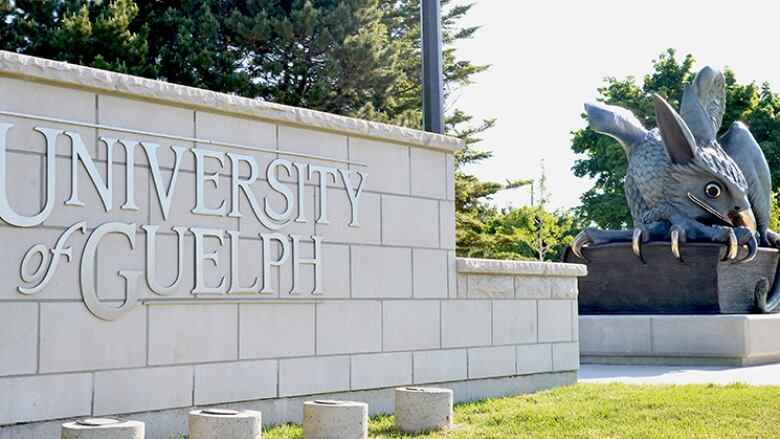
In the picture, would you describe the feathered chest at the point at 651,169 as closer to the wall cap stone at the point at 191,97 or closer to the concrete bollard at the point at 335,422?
the wall cap stone at the point at 191,97

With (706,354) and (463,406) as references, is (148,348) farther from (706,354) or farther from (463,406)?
(706,354)

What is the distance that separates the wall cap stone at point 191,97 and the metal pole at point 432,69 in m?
0.51

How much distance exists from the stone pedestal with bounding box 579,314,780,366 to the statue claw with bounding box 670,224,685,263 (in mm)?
953

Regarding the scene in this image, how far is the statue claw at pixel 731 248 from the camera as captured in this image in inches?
566

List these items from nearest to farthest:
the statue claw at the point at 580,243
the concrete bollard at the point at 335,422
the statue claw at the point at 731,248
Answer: the concrete bollard at the point at 335,422, the statue claw at the point at 731,248, the statue claw at the point at 580,243

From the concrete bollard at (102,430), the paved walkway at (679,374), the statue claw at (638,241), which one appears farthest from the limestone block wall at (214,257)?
the statue claw at (638,241)

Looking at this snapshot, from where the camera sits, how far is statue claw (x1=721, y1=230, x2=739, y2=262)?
47.1 ft

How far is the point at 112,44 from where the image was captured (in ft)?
76.4

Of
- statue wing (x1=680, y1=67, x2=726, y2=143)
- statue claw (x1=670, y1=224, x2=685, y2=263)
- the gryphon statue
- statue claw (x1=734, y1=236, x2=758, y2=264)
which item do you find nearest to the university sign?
statue claw (x1=670, y1=224, x2=685, y2=263)

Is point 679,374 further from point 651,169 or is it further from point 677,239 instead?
point 651,169

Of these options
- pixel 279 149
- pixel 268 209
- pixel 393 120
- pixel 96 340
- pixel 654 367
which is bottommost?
pixel 654 367

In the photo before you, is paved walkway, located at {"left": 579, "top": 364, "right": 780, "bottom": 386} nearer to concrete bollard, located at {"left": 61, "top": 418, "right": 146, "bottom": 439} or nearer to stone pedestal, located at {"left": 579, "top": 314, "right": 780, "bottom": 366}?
stone pedestal, located at {"left": 579, "top": 314, "right": 780, "bottom": 366}

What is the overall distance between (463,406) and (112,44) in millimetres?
17182

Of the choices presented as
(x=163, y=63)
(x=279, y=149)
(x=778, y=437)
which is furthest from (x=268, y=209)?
(x=163, y=63)
